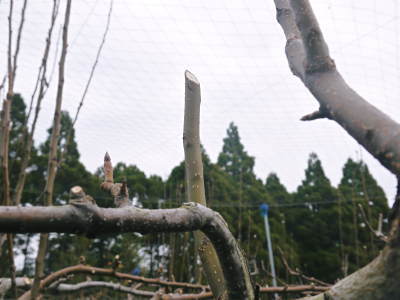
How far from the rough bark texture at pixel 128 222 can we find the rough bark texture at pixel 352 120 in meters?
0.12

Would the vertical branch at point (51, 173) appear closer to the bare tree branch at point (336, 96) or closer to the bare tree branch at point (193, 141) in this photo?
the bare tree branch at point (193, 141)

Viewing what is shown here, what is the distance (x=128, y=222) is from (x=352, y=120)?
0.92ft

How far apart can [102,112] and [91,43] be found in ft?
3.62

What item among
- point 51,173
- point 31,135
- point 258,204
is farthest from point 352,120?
point 258,204

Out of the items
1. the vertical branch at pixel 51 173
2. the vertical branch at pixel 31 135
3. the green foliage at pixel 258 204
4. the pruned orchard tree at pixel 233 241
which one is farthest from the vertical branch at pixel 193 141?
the green foliage at pixel 258 204

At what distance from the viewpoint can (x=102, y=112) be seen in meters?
5.05

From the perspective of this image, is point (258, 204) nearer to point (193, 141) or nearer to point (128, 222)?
point (193, 141)

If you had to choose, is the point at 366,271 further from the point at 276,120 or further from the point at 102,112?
the point at 276,120

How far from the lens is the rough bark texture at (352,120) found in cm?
39

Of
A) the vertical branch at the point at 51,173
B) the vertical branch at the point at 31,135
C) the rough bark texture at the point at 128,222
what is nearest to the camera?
the rough bark texture at the point at 128,222

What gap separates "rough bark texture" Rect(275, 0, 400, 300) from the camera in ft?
1.27

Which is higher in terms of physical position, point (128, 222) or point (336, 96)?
point (336, 96)

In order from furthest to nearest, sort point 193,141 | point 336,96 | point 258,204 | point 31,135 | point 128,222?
point 258,204 < point 31,135 < point 193,141 < point 336,96 < point 128,222

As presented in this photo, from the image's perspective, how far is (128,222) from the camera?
1.24 feet
